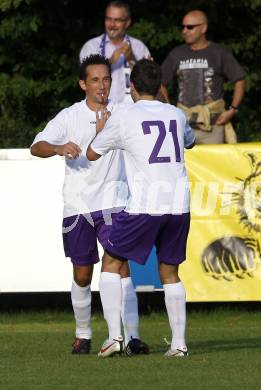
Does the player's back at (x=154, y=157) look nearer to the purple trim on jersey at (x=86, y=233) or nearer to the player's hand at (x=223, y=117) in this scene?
the purple trim on jersey at (x=86, y=233)

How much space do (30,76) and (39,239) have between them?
5.25 metres

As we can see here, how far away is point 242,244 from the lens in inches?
→ 534

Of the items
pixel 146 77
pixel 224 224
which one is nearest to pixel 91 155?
pixel 146 77

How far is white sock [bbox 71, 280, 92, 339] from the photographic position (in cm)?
1059

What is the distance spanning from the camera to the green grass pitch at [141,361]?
28.1ft

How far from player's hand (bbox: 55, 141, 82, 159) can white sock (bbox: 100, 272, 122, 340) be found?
881 mm

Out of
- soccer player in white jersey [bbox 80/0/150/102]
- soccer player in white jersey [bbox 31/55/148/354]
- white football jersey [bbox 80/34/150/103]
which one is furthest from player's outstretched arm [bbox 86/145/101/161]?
white football jersey [bbox 80/34/150/103]

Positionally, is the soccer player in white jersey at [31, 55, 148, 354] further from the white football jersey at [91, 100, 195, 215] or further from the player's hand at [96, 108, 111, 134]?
the white football jersey at [91, 100, 195, 215]

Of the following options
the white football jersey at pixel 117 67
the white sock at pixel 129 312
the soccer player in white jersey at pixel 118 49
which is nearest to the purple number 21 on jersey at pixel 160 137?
the white sock at pixel 129 312

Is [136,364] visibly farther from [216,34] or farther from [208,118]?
[216,34]

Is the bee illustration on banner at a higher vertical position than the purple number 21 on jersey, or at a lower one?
lower

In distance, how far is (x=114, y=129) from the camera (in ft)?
31.8

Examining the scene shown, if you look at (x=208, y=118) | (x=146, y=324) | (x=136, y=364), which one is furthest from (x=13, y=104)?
(x=136, y=364)

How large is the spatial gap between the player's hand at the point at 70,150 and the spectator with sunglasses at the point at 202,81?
4.62m
